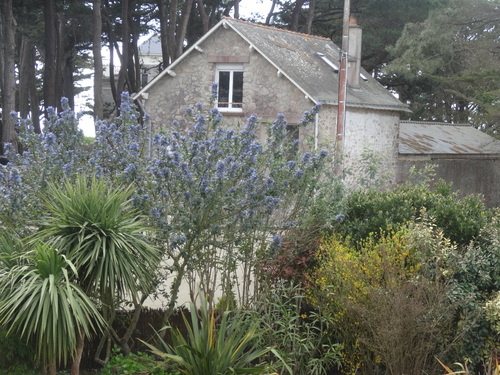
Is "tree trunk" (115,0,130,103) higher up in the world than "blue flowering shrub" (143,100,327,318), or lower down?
higher up

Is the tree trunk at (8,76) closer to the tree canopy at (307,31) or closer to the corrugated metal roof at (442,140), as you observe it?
the tree canopy at (307,31)

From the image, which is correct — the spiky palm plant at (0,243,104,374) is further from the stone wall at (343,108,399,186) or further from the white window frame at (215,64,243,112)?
the white window frame at (215,64,243,112)

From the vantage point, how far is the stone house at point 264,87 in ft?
79.4

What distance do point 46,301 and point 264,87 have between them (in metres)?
18.0

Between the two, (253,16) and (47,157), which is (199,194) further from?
(253,16)

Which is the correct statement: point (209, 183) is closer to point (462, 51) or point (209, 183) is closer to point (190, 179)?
point (190, 179)

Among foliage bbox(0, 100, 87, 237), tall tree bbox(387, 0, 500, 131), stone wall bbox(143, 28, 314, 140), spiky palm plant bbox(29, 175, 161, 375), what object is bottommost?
spiky palm plant bbox(29, 175, 161, 375)

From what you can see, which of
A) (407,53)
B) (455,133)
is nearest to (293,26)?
(407,53)

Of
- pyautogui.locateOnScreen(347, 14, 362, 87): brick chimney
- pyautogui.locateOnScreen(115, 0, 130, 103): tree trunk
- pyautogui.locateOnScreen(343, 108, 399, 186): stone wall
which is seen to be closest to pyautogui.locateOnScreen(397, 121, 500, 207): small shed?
pyautogui.locateOnScreen(343, 108, 399, 186): stone wall

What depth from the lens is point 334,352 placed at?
8.94 meters

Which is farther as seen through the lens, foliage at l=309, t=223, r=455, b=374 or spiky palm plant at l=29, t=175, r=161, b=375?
foliage at l=309, t=223, r=455, b=374

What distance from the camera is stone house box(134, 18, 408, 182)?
79.4 feet

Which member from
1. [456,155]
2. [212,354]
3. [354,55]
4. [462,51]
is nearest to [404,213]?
[212,354]

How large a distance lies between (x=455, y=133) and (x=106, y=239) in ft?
92.2
